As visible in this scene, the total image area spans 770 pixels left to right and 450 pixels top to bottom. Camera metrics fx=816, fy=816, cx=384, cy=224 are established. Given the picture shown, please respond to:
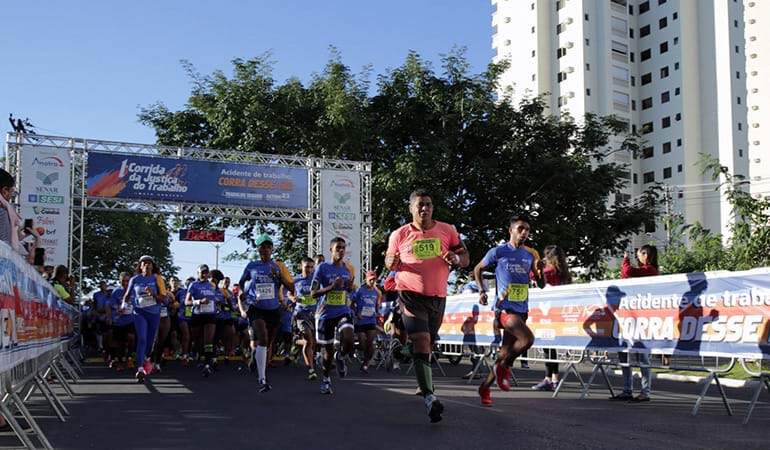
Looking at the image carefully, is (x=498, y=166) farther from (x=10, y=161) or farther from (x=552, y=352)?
(x=552, y=352)

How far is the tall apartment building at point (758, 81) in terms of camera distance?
6581 cm

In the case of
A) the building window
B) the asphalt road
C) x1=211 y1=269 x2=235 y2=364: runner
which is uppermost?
the building window

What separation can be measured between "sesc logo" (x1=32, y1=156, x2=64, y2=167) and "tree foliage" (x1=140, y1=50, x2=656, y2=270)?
34.2 ft

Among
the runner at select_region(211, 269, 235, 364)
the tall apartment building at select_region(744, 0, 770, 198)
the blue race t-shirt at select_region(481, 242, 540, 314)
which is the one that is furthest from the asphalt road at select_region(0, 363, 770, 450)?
the tall apartment building at select_region(744, 0, 770, 198)

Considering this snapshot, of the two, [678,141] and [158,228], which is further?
[678,141]

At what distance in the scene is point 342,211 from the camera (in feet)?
84.6

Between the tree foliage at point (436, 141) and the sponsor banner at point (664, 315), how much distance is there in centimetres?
2047

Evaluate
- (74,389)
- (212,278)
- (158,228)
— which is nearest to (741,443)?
Answer: (74,389)

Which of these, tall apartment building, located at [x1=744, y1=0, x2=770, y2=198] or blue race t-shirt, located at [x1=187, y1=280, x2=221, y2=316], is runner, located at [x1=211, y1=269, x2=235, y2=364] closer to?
blue race t-shirt, located at [x1=187, y1=280, x2=221, y2=316]

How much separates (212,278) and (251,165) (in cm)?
916

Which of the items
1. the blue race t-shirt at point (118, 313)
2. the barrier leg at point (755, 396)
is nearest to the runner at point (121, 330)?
the blue race t-shirt at point (118, 313)

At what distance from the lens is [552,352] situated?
11609 millimetres

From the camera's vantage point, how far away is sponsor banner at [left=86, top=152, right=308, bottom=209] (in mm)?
23375

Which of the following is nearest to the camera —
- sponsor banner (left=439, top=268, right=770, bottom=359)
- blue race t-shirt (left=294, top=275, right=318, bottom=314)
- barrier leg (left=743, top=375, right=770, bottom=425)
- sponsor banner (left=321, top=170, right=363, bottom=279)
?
barrier leg (left=743, top=375, right=770, bottom=425)
